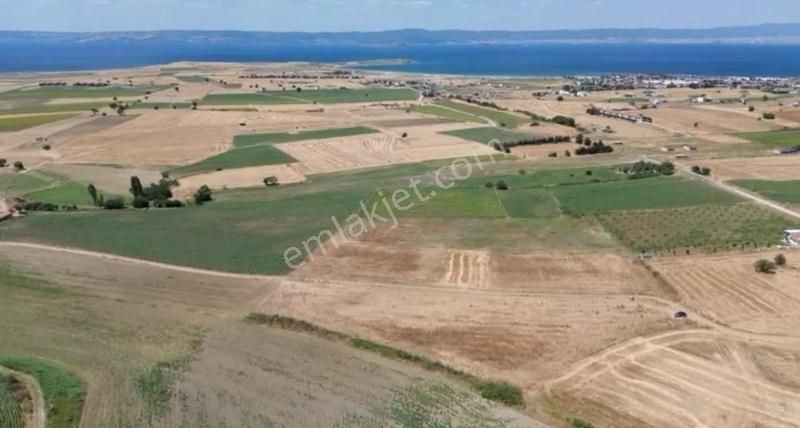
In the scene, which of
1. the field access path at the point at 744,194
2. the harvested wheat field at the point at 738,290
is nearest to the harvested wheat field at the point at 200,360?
the harvested wheat field at the point at 738,290

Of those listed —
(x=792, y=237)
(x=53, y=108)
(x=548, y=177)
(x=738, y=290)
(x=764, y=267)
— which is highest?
(x=53, y=108)

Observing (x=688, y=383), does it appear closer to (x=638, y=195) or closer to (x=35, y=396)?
(x=35, y=396)

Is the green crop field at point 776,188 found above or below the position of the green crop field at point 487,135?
below

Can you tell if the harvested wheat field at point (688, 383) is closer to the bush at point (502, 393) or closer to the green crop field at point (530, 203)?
the bush at point (502, 393)

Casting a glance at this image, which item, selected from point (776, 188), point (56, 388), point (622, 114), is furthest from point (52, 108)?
point (776, 188)

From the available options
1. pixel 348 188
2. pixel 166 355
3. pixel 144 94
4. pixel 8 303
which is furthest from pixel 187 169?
pixel 144 94

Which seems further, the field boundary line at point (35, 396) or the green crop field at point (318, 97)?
the green crop field at point (318, 97)

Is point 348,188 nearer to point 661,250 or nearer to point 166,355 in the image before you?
point 661,250
